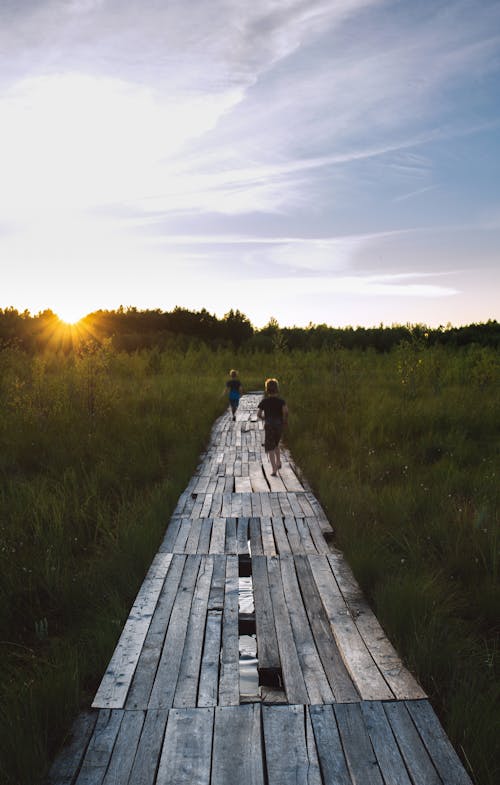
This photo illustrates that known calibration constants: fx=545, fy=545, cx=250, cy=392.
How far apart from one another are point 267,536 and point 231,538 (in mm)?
365

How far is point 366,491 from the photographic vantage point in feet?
21.5

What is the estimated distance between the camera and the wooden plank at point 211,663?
2.85 meters

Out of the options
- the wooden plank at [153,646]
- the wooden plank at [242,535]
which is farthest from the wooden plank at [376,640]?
the wooden plank at [153,646]

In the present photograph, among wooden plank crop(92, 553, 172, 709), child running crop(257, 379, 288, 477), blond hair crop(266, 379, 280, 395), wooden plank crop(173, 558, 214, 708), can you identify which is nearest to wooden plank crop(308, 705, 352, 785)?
wooden plank crop(173, 558, 214, 708)

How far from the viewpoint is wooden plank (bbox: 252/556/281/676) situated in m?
3.21

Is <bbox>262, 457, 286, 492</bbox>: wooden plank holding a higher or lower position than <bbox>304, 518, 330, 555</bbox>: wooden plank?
lower

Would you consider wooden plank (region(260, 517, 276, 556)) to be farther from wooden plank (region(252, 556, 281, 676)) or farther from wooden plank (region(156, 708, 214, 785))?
wooden plank (region(156, 708, 214, 785))

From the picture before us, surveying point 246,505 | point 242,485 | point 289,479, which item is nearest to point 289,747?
point 246,505

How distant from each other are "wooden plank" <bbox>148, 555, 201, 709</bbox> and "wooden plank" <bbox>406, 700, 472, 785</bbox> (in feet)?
4.07

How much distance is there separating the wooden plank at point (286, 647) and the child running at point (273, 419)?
4045 mm

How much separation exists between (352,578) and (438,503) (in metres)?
2.08

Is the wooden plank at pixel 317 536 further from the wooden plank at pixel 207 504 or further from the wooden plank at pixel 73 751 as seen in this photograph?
the wooden plank at pixel 73 751

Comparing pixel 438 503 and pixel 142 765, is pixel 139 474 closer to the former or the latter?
pixel 438 503

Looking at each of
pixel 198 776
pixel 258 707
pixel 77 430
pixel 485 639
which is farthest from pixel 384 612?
pixel 77 430
